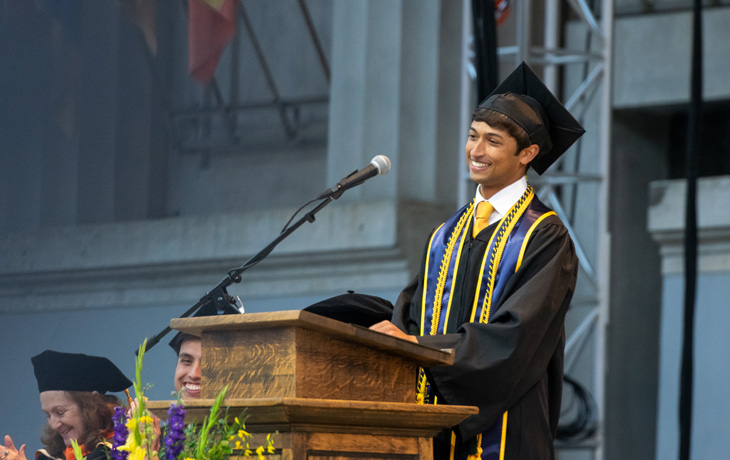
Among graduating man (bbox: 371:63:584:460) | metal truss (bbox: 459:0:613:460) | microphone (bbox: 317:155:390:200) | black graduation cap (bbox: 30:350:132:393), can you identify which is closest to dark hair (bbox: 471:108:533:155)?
graduating man (bbox: 371:63:584:460)

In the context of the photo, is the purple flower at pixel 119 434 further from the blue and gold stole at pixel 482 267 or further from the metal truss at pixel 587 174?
the metal truss at pixel 587 174

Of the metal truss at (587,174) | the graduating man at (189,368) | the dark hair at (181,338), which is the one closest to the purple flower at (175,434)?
the graduating man at (189,368)

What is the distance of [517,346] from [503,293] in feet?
0.69

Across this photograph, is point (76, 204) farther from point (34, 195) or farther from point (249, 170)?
point (249, 170)

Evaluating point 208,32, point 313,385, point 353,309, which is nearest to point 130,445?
point 313,385

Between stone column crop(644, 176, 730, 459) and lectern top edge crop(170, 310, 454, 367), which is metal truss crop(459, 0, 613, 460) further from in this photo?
lectern top edge crop(170, 310, 454, 367)

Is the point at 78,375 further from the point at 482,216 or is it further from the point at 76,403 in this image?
the point at 482,216

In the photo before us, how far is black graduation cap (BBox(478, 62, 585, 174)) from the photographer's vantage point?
2689 mm

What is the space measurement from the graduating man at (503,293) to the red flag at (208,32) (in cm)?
377

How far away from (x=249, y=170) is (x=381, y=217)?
1.38 meters

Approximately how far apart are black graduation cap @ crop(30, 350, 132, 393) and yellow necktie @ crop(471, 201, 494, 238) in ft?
5.46

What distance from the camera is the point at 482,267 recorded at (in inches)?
105

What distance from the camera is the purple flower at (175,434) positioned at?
70.8 inches

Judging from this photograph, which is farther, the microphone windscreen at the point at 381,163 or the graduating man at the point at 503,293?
the microphone windscreen at the point at 381,163
